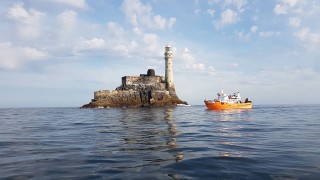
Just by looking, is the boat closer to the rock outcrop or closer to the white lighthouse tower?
the rock outcrop

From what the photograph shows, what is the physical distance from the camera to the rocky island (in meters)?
88.3

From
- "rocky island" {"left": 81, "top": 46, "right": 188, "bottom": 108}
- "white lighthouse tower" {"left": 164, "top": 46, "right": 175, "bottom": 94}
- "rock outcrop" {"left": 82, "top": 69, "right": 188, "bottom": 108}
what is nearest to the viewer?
"rock outcrop" {"left": 82, "top": 69, "right": 188, "bottom": 108}

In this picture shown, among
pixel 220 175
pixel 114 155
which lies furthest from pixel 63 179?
pixel 220 175

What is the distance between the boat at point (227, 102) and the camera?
59778 mm

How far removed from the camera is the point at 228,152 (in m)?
11.3

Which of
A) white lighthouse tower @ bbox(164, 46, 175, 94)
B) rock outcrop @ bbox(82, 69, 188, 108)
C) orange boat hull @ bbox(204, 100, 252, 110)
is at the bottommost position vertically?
orange boat hull @ bbox(204, 100, 252, 110)

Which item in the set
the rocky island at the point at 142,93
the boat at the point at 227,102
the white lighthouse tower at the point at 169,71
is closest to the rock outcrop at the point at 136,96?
the rocky island at the point at 142,93

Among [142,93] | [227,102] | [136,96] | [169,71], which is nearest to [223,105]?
[227,102]

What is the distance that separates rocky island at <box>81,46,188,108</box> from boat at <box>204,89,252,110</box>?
94.2 ft

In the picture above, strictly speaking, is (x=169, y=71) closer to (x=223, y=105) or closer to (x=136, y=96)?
(x=136, y=96)

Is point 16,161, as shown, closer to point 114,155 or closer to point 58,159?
point 58,159

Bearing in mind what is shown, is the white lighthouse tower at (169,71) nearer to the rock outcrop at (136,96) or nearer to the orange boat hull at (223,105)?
the rock outcrop at (136,96)

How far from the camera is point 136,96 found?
89.9 m

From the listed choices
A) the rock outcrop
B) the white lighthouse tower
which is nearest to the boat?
the rock outcrop
